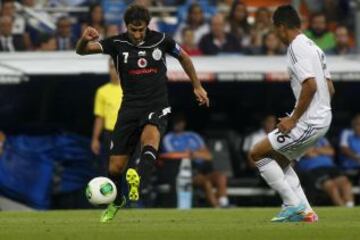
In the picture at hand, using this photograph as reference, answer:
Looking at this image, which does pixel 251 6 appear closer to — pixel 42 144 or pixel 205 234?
pixel 42 144

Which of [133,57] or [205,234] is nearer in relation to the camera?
[205,234]

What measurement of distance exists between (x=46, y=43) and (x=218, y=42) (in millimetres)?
2804

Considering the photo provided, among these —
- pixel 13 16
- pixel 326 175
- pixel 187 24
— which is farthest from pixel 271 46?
pixel 13 16

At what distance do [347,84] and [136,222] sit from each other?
975 centimetres

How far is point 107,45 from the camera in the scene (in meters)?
11.7

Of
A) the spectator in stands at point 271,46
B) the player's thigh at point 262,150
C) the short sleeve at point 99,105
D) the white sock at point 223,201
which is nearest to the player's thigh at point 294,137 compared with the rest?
the player's thigh at point 262,150

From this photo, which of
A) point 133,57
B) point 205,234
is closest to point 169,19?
point 133,57

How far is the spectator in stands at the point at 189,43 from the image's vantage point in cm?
1939

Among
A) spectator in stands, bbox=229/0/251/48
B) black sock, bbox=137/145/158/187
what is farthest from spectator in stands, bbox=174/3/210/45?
black sock, bbox=137/145/158/187

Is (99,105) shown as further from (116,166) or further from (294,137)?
(294,137)

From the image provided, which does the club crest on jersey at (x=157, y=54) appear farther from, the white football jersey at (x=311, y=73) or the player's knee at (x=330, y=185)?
the player's knee at (x=330, y=185)

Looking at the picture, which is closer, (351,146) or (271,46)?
(351,146)

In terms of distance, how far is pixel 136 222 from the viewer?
11648 mm

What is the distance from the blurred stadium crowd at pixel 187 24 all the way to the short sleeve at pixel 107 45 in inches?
284
